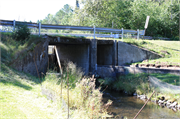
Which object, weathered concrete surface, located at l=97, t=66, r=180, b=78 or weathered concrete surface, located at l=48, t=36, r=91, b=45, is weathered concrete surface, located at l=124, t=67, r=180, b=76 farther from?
weathered concrete surface, located at l=48, t=36, r=91, b=45

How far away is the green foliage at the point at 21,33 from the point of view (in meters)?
10.8

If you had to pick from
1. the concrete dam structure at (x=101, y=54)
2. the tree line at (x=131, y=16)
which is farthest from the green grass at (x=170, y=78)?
the tree line at (x=131, y=16)

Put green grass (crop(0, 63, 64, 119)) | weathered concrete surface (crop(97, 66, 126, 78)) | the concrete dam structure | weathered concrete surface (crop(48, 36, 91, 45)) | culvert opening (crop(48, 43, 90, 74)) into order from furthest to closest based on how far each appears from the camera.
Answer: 1. culvert opening (crop(48, 43, 90, 74))
2. the concrete dam structure
3. weathered concrete surface (crop(97, 66, 126, 78))
4. weathered concrete surface (crop(48, 36, 91, 45))
5. green grass (crop(0, 63, 64, 119))

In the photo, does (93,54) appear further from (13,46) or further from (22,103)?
(22,103)

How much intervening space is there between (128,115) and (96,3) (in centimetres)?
2568

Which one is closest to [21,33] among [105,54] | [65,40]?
[65,40]

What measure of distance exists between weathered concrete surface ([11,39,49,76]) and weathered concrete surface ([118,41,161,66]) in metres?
7.11

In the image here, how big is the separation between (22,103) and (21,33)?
7077 mm

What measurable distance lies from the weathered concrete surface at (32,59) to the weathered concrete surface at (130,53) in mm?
7113

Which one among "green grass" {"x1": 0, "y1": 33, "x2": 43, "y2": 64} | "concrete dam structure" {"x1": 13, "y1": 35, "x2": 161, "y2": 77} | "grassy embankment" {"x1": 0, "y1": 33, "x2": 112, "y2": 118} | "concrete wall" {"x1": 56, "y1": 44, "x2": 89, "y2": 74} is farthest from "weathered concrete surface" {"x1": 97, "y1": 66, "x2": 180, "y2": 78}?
"grassy embankment" {"x1": 0, "y1": 33, "x2": 112, "y2": 118}

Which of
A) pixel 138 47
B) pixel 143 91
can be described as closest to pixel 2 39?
pixel 143 91

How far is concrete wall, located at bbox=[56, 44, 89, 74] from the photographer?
15.8 meters

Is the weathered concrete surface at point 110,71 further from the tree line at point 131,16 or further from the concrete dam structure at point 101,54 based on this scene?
the tree line at point 131,16

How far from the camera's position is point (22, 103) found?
4.90m
